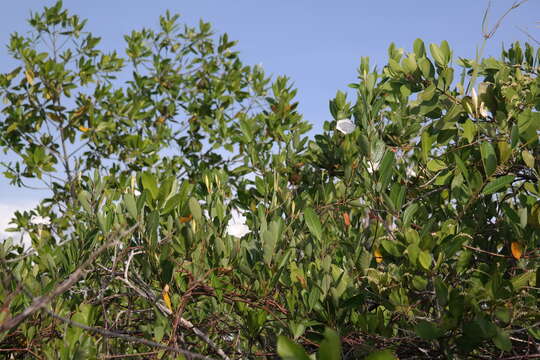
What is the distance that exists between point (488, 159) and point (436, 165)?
0.91 feet

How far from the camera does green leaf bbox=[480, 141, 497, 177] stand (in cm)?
190

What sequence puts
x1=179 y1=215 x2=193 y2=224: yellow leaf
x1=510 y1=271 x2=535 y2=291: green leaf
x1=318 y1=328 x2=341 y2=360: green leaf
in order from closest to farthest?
x1=318 y1=328 x2=341 y2=360: green leaf
x1=510 y1=271 x2=535 y2=291: green leaf
x1=179 y1=215 x2=193 y2=224: yellow leaf

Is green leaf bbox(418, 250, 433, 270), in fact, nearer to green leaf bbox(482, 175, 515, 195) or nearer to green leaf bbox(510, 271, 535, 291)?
green leaf bbox(510, 271, 535, 291)

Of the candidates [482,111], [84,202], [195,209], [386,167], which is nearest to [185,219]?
[195,209]

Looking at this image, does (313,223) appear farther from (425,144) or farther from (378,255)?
(425,144)

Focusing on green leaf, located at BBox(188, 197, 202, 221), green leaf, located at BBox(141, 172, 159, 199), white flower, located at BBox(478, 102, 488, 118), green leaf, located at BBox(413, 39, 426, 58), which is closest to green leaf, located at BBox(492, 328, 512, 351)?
white flower, located at BBox(478, 102, 488, 118)

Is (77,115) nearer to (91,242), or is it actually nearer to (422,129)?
(91,242)

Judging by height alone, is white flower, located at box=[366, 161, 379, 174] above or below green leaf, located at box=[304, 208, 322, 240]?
above

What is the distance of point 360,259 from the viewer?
1.92 meters

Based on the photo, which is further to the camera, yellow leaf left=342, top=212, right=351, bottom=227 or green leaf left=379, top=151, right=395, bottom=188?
yellow leaf left=342, top=212, right=351, bottom=227

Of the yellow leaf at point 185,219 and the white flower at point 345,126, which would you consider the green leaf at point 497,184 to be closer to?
the white flower at point 345,126

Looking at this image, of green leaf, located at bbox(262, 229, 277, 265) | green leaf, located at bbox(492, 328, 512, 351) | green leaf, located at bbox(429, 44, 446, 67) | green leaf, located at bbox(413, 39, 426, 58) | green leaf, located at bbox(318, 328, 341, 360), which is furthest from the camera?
green leaf, located at bbox(413, 39, 426, 58)

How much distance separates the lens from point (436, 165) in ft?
7.07

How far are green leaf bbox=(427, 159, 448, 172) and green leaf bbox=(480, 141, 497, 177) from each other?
0.79 feet
